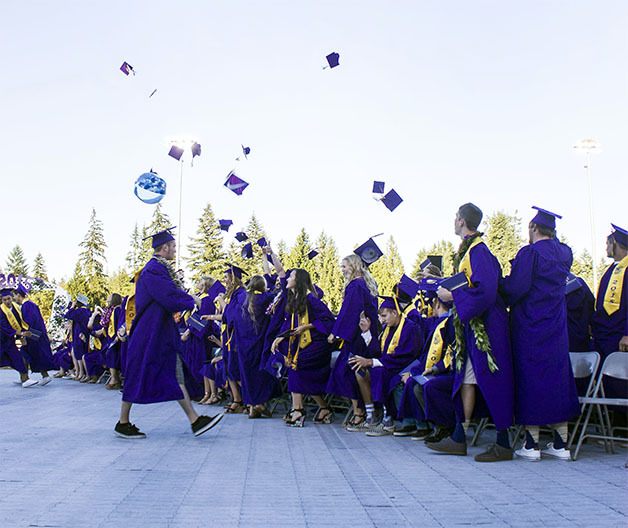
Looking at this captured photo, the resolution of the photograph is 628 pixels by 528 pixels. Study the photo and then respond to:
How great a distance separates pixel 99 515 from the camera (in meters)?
3.69

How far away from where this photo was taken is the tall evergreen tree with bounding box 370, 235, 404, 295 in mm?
62469

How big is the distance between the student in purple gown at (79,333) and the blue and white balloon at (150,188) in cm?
618

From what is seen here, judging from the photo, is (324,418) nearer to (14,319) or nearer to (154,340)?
(154,340)

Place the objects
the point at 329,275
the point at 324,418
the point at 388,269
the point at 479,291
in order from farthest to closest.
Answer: the point at 388,269 < the point at 329,275 < the point at 324,418 < the point at 479,291

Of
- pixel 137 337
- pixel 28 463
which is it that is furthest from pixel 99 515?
pixel 137 337

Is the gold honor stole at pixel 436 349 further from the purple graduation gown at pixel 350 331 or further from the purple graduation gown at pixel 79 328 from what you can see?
the purple graduation gown at pixel 79 328

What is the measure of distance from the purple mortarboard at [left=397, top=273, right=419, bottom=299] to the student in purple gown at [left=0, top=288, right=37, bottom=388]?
8.72m

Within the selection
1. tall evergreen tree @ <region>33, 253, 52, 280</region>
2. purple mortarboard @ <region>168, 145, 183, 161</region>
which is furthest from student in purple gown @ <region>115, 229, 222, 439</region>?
tall evergreen tree @ <region>33, 253, 52, 280</region>

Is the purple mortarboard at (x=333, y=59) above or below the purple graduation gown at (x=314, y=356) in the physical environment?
above

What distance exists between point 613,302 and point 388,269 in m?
65.1

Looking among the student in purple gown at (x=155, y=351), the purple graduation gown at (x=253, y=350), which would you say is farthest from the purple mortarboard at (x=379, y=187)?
the student in purple gown at (x=155, y=351)

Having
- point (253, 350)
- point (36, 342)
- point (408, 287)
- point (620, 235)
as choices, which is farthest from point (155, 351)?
point (36, 342)

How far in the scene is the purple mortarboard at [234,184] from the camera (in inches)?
440

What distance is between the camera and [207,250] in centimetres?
5494
